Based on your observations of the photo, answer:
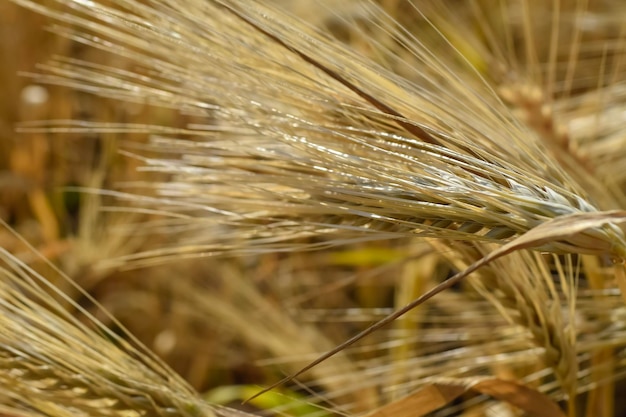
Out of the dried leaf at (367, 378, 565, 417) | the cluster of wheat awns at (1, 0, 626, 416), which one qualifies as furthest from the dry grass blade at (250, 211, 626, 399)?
the dried leaf at (367, 378, 565, 417)

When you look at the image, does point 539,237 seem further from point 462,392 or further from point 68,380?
point 68,380

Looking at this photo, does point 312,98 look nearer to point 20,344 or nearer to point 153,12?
point 153,12

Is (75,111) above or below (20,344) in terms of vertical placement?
above

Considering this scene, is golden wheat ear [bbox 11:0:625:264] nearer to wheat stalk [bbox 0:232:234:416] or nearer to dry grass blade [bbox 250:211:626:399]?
dry grass blade [bbox 250:211:626:399]

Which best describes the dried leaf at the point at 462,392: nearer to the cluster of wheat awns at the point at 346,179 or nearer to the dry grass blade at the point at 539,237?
the cluster of wheat awns at the point at 346,179

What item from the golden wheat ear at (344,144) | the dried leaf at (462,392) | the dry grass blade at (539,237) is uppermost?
the golden wheat ear at (344,144)

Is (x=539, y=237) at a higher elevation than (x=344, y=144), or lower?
lower

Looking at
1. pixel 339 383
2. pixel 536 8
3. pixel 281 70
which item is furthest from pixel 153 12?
pixel 536 8

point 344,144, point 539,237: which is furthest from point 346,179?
point 539,237

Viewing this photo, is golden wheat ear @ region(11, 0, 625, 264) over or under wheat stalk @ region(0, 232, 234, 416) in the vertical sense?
over

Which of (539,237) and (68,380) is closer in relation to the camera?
(539,237)

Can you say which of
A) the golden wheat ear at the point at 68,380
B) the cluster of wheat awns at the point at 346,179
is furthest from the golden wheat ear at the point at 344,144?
the golden wheat ear at the point at 68,380
